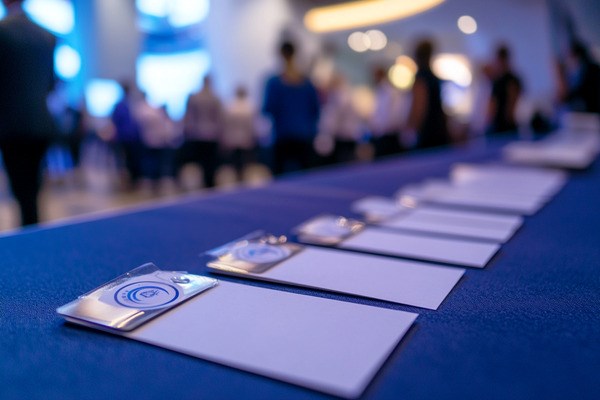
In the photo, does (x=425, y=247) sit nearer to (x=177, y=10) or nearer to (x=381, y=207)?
(x=381, y=207)

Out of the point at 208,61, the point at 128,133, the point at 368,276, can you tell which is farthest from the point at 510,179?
the point at 208,61

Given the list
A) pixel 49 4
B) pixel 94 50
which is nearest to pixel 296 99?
pixel 49 4

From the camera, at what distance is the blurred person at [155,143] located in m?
4.37

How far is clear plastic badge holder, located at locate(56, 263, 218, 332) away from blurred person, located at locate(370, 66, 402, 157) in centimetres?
377

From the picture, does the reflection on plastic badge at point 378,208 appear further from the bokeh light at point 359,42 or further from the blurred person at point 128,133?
the bokeh light at point 359,42

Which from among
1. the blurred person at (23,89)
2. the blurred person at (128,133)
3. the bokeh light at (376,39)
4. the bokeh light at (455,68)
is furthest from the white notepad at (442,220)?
the bokeh light at (455,68)

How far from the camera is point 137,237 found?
27.9 inches

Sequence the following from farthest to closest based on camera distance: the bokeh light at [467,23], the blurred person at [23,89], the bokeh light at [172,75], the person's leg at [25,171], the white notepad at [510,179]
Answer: the bokeh light at [172,75] → the bokeh light at [467,23] → the person's leg at [25,171] → the blurred person at [23,89] → the white notepad at [510,179]

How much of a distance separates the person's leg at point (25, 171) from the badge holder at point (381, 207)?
139cm

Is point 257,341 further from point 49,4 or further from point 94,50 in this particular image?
point 94,50

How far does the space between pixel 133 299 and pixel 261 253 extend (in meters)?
0.18

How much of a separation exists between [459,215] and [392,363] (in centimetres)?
58

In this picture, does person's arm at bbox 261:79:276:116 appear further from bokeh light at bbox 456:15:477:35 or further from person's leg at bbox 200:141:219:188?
bokeh light at bbox 456:15:477:35

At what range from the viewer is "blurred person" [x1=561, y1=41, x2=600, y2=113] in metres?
2.29
